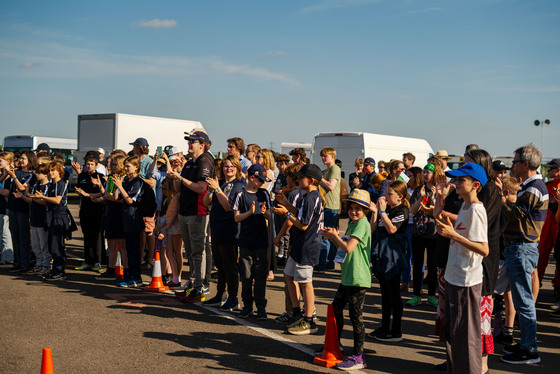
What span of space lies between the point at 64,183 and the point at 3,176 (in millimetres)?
2286

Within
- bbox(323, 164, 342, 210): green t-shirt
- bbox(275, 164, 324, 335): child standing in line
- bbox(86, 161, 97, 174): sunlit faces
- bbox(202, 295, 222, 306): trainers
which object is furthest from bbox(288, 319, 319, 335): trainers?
bbox(86, 161, 97, 174): sunlit faces

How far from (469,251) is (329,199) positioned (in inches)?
245

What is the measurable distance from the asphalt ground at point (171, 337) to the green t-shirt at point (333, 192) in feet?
7.97

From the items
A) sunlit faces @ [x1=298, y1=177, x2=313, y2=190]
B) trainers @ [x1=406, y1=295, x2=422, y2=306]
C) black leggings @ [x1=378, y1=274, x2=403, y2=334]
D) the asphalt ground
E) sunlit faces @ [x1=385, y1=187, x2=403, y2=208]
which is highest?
sunlit faces @ [x1=298, y1=177, x2=313, y2=190]

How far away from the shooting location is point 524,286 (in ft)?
19.0

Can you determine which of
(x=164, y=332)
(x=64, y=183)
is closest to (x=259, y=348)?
(x=164, y=332)

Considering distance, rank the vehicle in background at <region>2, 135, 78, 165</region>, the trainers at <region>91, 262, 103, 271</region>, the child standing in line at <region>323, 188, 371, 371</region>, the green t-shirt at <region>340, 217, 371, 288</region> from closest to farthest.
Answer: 1. the child standing in line at <region>323, 188, 371, 371</region>
2. the green t-shirt at <region>340, 217, 371, 288</region>
3. the trainers at <region>91, 262, 103, 271</region>
4. the vehicle in background at <region>2, 135, 78, 165</region>

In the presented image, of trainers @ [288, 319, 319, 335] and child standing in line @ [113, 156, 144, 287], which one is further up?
child standing in line @ [113, 156, 144, 287]

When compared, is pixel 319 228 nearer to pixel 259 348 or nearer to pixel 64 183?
pixel 259 348

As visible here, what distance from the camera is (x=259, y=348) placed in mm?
6020

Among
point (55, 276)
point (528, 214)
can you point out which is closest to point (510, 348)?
point (528, 214)

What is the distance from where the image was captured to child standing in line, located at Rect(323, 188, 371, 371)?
18.0 ft

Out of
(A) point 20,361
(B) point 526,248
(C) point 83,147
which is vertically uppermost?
(C) point 83,147

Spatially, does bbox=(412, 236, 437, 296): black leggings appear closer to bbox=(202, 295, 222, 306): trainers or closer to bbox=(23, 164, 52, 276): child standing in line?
bbox=(202, 295, 222, 306): trainers
